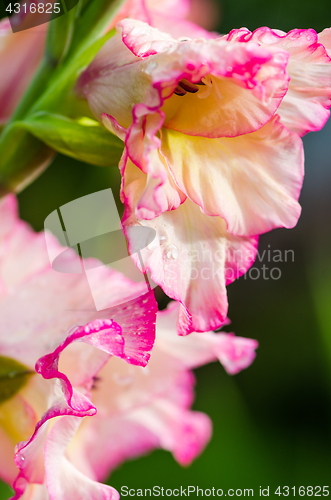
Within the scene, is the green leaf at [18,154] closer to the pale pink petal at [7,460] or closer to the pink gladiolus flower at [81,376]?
the pink gladiolus flower at [81,376]

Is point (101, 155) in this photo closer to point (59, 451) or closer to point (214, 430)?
point (59, 451)

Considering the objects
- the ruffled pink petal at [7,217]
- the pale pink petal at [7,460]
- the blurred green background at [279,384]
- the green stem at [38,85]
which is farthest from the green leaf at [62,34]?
the blurred green background at [279,384]

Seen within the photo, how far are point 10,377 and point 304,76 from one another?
0.76 ft

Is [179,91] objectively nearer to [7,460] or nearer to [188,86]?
[188,86]

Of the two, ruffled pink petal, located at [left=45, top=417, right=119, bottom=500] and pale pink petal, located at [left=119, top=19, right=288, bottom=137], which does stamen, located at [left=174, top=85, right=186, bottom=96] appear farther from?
ruffled pink petal, located at [left=45, top=417, right=119, bottom=500]

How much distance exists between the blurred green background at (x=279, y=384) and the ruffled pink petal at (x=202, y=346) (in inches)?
9.8

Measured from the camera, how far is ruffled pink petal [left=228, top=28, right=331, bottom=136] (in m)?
0.23

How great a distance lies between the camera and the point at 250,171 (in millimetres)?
247

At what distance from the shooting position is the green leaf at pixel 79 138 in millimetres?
257

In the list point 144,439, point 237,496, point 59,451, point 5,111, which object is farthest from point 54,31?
point 237,496

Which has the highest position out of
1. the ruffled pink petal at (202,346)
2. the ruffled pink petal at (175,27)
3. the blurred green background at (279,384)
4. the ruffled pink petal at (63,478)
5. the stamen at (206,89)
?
the stamen at (206,89)

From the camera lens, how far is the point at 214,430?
2.54 ft

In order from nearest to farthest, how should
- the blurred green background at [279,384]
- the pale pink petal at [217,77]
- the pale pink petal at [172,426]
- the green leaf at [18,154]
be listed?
the pale pink petal at [217,77]
the green leaf at [18,154]
the pale pink petal at [172,426]
the blurred green background at [279,384]

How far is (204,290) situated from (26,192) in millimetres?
381
